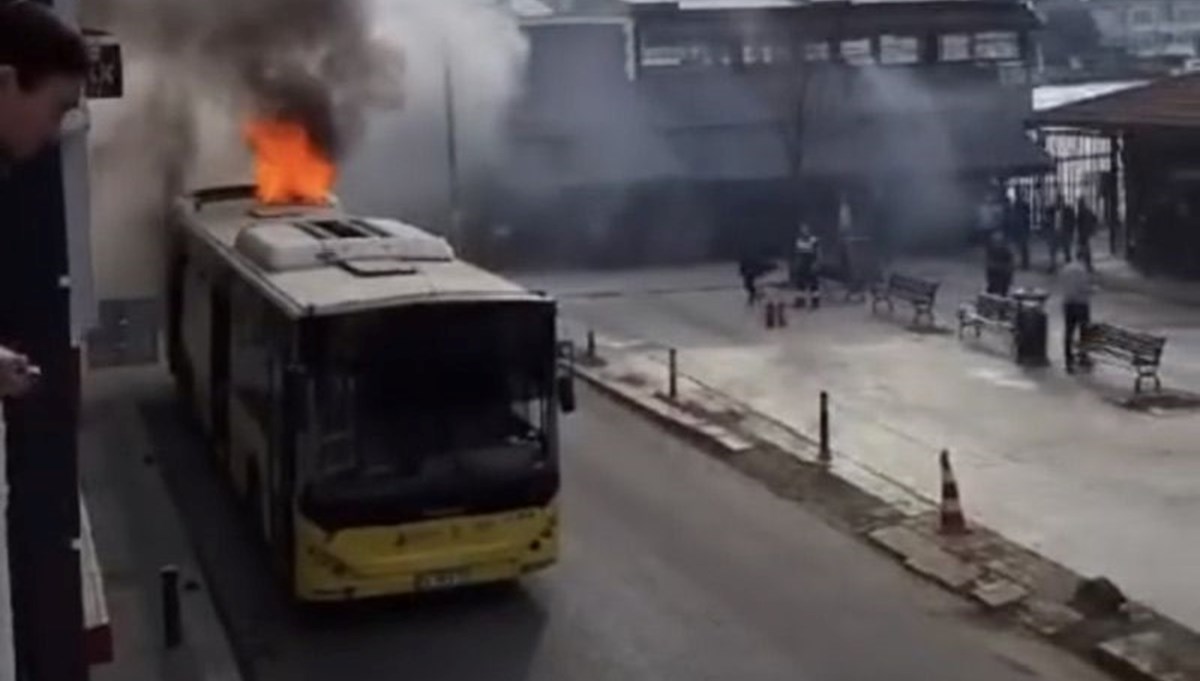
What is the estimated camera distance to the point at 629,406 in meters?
23.6

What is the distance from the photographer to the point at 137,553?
16.4 m

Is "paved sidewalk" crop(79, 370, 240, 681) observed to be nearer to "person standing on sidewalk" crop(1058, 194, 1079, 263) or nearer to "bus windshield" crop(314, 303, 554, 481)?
"bus windshield" crop(314, 303, 554, 481)

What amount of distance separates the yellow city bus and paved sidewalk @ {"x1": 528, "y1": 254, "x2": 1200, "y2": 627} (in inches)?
168

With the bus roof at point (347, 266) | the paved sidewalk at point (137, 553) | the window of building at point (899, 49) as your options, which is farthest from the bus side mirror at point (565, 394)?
the window of building at point (899, 49)

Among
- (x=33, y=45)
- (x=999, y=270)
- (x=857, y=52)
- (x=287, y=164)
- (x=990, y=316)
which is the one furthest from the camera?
(x=857, y=52)

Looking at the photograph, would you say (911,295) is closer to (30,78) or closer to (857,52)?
(857,52)

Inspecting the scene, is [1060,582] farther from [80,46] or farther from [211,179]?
[211,179]

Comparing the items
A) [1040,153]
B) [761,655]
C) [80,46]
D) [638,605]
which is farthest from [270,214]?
[1040,153]

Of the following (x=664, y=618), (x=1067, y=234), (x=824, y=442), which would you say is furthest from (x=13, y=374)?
(x=1067, y=234)

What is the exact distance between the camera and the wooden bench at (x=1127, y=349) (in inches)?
884

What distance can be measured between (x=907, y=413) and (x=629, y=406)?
3.53 m

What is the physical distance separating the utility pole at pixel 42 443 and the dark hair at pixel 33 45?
2.21 meters

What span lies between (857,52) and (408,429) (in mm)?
31131

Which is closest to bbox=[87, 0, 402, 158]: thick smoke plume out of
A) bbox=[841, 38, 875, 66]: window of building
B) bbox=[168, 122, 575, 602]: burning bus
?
bbox=[168, 122, 575, 602]: burning bus
